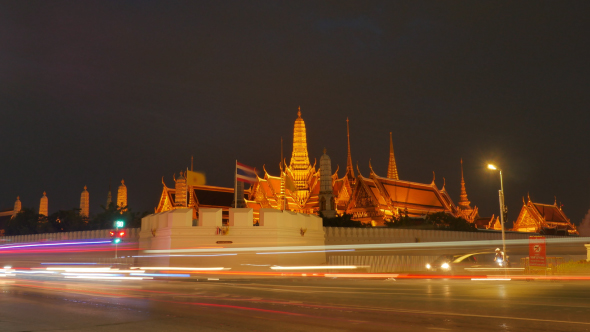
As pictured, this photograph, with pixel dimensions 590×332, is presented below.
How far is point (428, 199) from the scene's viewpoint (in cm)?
6419

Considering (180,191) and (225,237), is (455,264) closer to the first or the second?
(225,237)

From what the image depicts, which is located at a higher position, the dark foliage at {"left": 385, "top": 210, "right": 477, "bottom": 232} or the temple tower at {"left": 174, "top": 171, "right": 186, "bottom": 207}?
the temple tower at {"left": 174, "top": 171, "right": 186, "bottom": 207}

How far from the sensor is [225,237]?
2923cm

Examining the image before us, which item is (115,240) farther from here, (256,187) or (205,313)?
(256,187)

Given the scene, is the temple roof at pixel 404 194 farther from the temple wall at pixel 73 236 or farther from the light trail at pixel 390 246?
the temple wall at pixel 73 236

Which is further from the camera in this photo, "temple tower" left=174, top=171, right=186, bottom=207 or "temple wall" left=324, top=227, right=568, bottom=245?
"temple tower" left=174, top=171, right=186, bottom=207

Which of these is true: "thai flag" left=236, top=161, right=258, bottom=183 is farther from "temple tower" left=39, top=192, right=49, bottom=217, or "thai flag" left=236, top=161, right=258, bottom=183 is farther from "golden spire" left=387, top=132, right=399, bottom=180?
"temple tower" left=39, top=192, right=49, bottom=217

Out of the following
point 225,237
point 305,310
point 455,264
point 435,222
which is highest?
point 435,222

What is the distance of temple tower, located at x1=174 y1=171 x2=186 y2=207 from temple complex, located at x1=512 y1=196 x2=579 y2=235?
4331 cm

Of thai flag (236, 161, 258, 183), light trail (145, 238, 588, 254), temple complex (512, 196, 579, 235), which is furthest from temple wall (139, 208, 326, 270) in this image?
temple complex (512, 196, 579, 235)

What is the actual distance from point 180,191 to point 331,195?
23.0m

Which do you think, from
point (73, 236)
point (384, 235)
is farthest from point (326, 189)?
point (73, 236)

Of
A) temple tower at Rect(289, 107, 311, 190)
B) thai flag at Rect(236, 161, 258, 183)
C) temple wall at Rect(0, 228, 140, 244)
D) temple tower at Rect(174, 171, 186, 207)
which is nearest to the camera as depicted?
temple wall at Rect(0, 228, 140, 244)

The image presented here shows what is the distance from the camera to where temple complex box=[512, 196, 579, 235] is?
72.0 m
